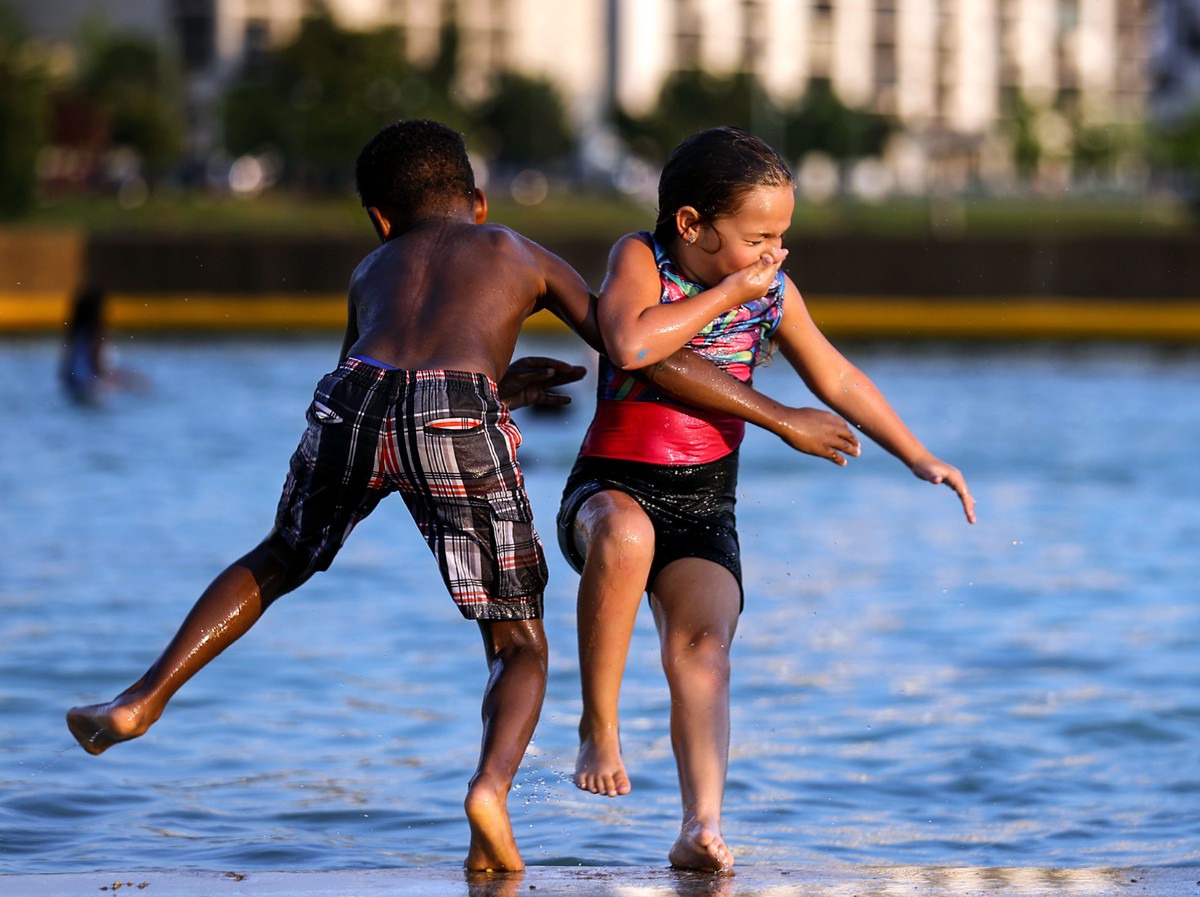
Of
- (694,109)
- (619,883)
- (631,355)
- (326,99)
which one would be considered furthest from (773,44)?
(619,883)

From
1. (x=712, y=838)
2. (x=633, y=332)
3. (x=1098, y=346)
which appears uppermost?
→ (x=633, y=332)

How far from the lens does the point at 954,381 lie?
74.7 ft

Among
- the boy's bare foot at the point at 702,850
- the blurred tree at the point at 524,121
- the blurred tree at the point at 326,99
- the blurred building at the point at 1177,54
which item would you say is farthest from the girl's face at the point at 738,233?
the blurred building at the point at 1177,54

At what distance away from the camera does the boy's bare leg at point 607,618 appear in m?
3.74

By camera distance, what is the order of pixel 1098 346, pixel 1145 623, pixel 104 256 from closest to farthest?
pixel 1145 623, pixel 1098 346, pixel 104 256

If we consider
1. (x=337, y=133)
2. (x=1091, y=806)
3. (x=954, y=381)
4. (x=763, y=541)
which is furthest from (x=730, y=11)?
(x=1091, y=806)

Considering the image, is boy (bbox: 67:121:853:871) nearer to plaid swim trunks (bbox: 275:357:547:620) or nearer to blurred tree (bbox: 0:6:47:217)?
plaid swim trunks (bbox: 275:357:547:620)

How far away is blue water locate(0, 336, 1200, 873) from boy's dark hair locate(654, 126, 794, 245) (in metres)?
1.53

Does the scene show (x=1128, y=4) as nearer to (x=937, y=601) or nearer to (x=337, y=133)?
(x=337, y=133)

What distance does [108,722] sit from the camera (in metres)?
3.65

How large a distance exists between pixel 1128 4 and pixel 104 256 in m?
83.5

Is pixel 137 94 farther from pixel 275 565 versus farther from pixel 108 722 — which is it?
pixel 108 722

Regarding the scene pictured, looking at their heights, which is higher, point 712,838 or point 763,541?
point 712,838

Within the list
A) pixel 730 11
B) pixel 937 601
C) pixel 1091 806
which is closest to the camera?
pixel 1091 806
